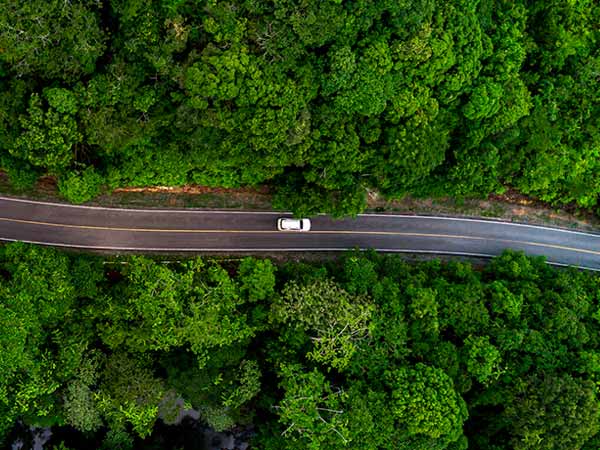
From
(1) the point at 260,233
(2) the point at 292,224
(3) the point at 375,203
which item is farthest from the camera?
(3) the point at 375,203

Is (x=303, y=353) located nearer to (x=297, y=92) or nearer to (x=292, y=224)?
(x=292, y=224)

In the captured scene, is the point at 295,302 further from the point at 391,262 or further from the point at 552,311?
the point at 552,311

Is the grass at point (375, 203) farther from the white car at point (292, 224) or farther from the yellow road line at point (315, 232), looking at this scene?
the yellow road line at point (315, 232)

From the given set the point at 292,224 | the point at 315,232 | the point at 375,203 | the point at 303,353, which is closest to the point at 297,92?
the point at 292,224

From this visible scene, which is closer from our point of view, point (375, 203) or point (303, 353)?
point (303, 353)

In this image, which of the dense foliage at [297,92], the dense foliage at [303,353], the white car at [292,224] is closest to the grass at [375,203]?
the white car at [292,224]
